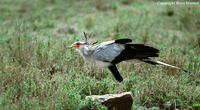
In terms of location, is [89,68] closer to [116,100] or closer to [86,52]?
[86,52]

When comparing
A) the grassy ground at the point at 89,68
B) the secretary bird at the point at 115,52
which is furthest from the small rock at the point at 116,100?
the secretary bird at the point at 115,52

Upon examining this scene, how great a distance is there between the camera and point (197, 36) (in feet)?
23.7

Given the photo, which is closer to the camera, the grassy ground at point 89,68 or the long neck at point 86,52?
the grassy ground at point 89,68

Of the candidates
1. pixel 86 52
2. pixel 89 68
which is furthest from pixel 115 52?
pixel 89 68

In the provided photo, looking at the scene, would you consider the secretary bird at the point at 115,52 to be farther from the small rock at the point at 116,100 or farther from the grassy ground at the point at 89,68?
the small rock at the point at 116,100

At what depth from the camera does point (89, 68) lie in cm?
520

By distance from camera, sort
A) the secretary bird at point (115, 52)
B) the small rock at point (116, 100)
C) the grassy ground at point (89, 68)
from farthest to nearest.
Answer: the secretary bird at point (115, 52) → the grassy ground at point (89, 68) → the small rock at point (116, 100)

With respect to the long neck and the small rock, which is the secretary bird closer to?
the long neck

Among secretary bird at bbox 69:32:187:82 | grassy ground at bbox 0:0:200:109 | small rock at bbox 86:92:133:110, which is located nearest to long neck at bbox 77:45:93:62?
secretary bird at bbox 69:32:187:82

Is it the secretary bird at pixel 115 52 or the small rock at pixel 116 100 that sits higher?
the secretary bird at pixel 115 52

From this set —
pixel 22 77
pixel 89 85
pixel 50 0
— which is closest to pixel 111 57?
pixel 89 85

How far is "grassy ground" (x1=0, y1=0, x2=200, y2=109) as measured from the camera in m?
4.09

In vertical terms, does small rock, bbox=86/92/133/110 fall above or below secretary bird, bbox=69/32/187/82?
below

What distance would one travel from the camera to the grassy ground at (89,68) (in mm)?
4094
